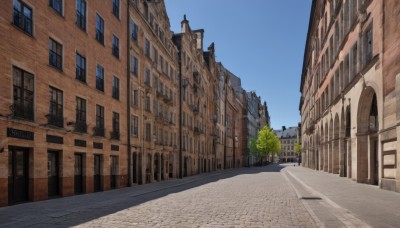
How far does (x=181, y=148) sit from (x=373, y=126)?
983 inches

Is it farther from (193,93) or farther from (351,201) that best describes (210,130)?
(351,201)

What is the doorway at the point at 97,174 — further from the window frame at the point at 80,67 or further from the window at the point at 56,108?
the window at the point at 56,108

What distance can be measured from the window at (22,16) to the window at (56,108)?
3.28 metres

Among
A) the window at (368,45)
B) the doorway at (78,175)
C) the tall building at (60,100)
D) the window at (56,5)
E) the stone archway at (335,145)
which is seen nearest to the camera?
the tall building at (60,100)

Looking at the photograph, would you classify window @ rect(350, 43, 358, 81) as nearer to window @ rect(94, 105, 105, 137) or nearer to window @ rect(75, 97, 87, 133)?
window @ rect(94, 105, 105, 137)

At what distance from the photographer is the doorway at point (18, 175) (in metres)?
16.1

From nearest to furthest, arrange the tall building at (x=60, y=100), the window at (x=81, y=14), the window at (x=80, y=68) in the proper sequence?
1. the tall building at (x=60, y=100)
2. the window at (x=80, y=68)
3. the window at (x=81, y=14)

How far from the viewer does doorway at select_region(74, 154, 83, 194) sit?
854 inches

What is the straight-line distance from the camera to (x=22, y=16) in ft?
56.0

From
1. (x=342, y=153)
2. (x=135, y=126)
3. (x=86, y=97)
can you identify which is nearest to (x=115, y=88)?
(x=135, y=126)

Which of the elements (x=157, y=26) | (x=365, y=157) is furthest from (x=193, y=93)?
(x=365, y=157)

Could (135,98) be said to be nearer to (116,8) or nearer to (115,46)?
(115,46)

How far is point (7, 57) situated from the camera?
1576 centimetres

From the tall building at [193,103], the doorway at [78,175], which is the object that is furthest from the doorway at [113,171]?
the tall building at [193,103]
